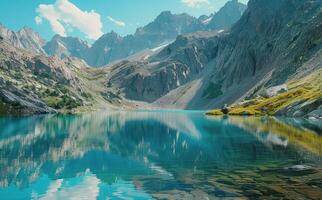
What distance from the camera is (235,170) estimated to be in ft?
147

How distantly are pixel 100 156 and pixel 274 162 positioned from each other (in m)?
26.0

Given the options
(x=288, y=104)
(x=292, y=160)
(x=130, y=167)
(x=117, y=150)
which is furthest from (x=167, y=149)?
(x=288, y=104)

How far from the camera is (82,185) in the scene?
3897 centimetres

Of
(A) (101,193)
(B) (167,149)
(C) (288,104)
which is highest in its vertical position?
(C) (288,104)

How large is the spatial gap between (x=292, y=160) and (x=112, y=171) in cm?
2311

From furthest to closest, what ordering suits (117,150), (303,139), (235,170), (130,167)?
(303,139), (117,150), (130,167), (235,170)

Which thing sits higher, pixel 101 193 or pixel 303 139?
pixel 303 139

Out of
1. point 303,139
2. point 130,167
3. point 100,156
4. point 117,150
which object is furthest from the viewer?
point 303,139

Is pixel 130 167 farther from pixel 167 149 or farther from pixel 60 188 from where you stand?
pixel 167 149

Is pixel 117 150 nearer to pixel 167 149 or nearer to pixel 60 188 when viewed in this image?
pixel 167 149

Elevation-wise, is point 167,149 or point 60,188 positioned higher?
point 167,149

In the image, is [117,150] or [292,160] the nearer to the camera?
[292,160]

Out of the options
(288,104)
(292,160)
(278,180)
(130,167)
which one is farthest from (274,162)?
(288,104)

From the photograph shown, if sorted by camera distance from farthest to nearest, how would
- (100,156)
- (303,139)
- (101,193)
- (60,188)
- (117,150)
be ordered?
(303,139) → (117,150) → (100,156) → (60,188) → (101,193)
